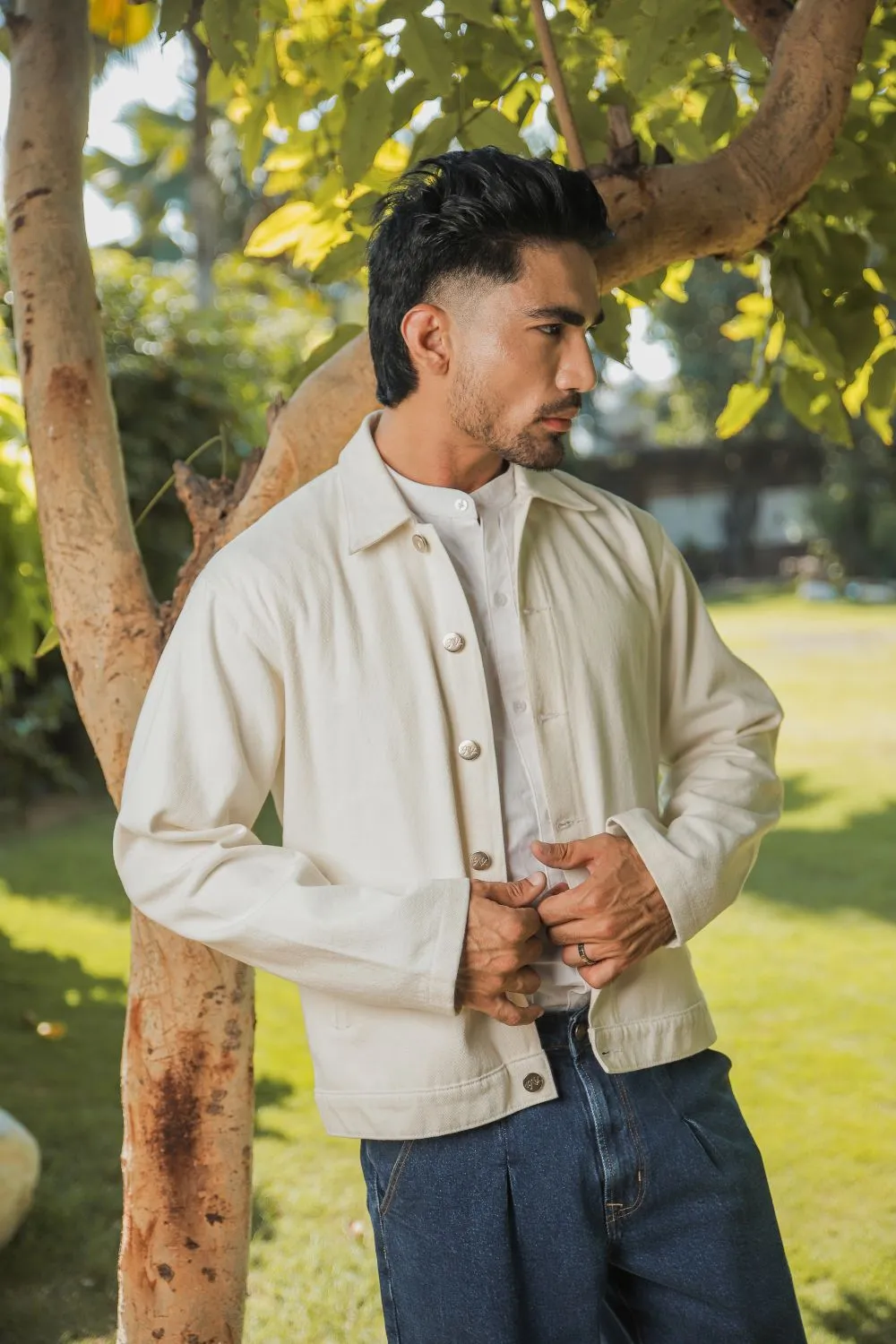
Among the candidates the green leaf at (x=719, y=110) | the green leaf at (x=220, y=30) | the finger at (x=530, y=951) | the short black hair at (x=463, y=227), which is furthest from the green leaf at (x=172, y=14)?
the finger at (x=530, y=951)

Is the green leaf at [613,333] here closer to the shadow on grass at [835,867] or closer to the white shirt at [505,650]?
the white shirt at [505,650]

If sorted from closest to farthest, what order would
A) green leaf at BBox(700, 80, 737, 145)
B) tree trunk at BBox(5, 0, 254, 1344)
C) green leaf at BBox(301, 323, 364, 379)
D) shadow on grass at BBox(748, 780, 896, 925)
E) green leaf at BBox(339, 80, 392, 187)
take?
1. tree trunk at BBox(5, 0, 254, 1344)
2. green leaf at BBox(339, 80, 392, 187)
3. green leaf at BBox(301, 323, 364, 379)
4. green leaf at BBox(700, 80, 737, 145)
5. shadow on grass at BBox(748, 780, 896, 925)

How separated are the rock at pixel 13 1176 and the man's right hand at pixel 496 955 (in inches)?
78.5

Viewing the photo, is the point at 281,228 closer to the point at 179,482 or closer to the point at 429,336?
the point at 179,482

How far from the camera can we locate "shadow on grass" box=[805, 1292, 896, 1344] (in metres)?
2.79

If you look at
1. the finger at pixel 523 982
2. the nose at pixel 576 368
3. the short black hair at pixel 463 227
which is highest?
the short black hair at pixel 463 227

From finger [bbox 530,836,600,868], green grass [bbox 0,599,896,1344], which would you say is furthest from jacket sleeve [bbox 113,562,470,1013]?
green grass [bbox 0,599,896,1344]

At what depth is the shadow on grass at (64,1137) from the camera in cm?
296

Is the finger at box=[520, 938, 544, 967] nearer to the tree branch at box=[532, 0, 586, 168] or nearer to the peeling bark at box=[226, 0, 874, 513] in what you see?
the peeling bark at box=[226, 0, 874, 513]

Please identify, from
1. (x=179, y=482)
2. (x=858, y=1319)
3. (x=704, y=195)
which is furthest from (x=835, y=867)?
(x=179, y=482)

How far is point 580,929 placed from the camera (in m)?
1.50

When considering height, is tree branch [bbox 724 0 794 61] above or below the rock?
above

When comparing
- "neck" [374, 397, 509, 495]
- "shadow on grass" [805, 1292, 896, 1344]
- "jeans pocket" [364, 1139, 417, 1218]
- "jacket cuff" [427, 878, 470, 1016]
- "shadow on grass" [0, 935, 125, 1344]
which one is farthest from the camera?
"shadow on grass" [0, 935, 125, 1344]

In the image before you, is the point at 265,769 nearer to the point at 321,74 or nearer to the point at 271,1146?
the point at 321,74
